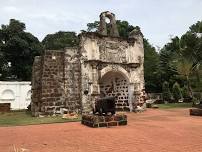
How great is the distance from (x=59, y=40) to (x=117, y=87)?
28270 millimetres

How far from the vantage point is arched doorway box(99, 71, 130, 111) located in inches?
758

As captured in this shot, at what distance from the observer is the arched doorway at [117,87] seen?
19.3 m

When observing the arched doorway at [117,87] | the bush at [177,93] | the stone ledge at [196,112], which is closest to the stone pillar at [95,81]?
the arched doorway at [117,87]

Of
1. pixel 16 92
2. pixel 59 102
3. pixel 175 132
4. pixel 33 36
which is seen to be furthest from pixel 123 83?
pixel 33 36

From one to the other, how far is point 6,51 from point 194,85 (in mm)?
23960

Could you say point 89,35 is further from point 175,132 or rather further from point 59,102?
point 175,132

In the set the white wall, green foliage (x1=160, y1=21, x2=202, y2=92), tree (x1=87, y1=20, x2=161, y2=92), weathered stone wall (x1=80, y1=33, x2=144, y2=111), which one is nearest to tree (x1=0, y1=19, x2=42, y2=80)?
the white wall

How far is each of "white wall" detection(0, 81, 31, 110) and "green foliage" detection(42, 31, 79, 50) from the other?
11.1 meters

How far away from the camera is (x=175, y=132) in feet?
29.8

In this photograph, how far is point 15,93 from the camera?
3434 centimetres

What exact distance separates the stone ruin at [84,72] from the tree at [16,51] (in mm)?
21671

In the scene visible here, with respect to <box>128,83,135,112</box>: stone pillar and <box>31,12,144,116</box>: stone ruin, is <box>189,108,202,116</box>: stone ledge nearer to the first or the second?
<box>31,12,144,116</box>: stone ruin

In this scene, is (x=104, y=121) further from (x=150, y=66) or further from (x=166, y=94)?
(x=150, y=66)

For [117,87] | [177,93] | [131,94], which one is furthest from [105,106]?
[177,93]
